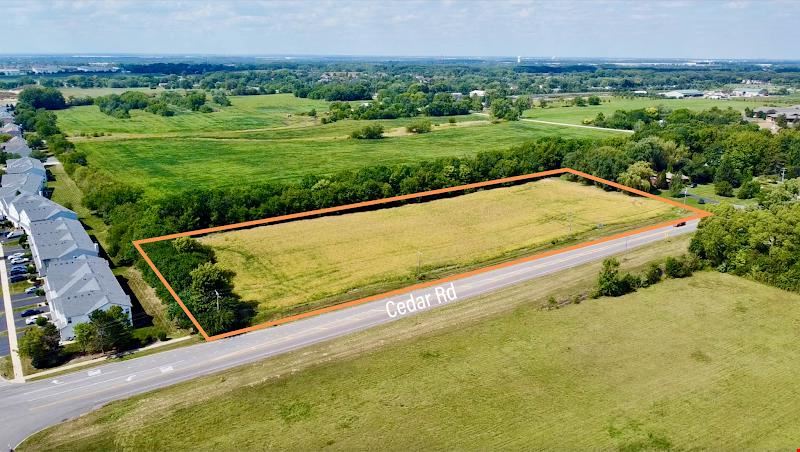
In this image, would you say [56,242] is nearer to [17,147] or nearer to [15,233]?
[15,233]

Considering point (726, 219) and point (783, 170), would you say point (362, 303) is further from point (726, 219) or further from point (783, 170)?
point (783, 170)

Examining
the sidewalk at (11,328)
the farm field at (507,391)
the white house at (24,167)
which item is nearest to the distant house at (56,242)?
the sidewalk at (11,328)

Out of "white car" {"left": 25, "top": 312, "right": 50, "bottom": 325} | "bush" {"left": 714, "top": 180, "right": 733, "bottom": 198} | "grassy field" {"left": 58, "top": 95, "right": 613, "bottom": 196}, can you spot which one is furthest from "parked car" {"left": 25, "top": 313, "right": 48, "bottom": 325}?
"bush" {"left": 714, "top": 180, "right": 733, "bottom": 198}

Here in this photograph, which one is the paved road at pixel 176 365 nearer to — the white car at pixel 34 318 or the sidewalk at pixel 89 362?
the sidewalk at pixel 89 362

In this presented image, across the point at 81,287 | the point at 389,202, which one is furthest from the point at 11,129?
the point at 81,287

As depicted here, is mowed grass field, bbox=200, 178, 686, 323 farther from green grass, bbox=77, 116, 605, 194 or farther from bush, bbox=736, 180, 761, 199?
green grass, bbox=77, 116, 605, 194

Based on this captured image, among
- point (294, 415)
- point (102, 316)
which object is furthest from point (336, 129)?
point (294, 415)
